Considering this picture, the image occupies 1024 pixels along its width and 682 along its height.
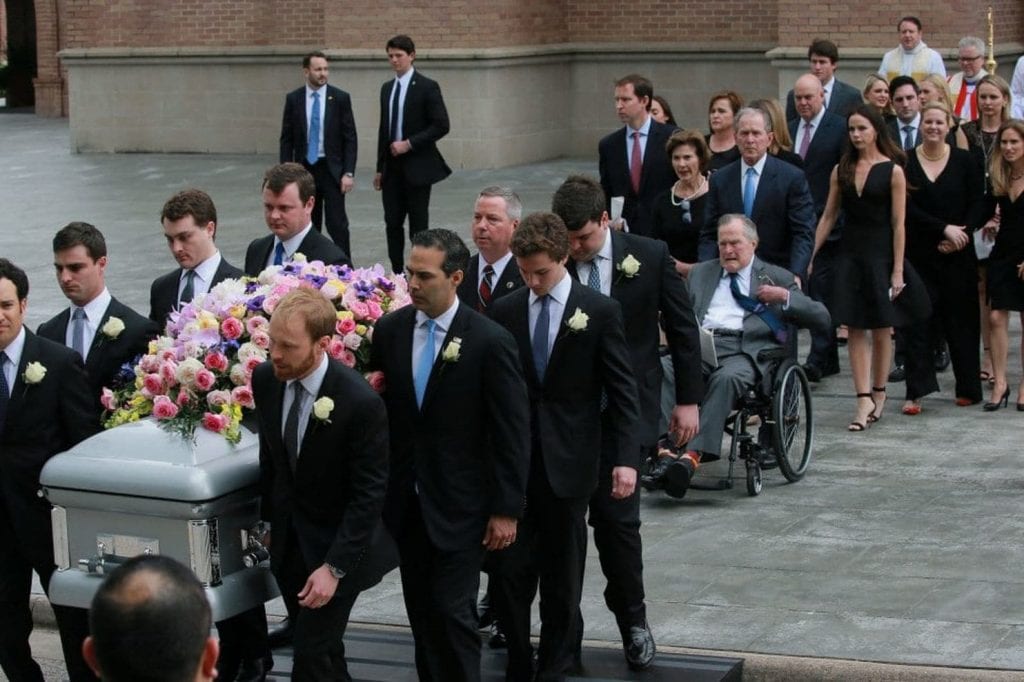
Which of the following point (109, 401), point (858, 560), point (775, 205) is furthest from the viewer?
point (775, 205)

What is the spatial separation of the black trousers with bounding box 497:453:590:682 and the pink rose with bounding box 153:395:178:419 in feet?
4.57

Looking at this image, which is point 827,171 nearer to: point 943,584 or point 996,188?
point 996,188

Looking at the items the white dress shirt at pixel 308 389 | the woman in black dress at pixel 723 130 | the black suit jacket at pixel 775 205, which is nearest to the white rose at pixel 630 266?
the white dress shirt at pixel 308 389

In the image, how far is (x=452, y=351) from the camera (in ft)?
22.6

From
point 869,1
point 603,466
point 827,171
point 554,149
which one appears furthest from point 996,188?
point 554,149

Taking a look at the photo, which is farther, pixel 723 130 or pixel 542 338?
pixel 723 130

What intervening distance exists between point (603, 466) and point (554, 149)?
17.9 m

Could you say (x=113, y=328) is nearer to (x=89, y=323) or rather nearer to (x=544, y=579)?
(x=89, y=323)

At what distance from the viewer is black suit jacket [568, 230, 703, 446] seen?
8047mm

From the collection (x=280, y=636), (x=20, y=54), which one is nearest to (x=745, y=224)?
(x=280, y=636)

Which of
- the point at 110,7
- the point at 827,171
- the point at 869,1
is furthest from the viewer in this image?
the point at 110,7

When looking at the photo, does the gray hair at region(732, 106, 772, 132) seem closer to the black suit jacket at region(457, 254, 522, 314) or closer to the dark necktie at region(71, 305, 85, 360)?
the black suit jacket at region(457, 254, 522, 314)

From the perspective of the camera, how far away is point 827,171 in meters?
13.3

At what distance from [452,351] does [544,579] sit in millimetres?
1158
